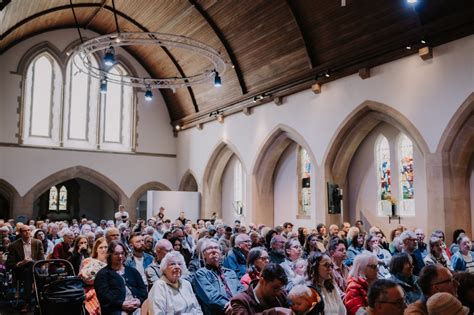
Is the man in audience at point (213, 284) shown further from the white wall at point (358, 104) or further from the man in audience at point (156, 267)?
the white wall at point (358, 104)

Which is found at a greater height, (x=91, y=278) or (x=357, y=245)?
(x=357, y=245)

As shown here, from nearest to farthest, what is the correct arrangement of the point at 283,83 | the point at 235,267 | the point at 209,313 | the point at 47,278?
the point at 209,313 → the point at 47,278 → the point at 235,267 → the point at 283,83

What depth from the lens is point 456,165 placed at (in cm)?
926

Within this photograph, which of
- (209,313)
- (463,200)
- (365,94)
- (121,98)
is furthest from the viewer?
(121,98)

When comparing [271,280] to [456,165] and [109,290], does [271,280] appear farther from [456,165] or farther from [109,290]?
[456,165]

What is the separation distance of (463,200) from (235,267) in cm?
607

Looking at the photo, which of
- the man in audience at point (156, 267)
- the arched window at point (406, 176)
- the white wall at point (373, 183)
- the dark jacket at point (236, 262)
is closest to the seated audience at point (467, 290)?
the dark jacket at point (236, 262)

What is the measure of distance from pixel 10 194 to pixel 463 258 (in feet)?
49.8

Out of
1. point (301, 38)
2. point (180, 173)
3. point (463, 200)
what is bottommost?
point (463, 200)

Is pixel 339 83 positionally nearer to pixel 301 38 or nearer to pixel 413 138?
pixel 301 38

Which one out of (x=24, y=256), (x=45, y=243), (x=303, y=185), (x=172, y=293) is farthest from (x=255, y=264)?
(x=303, y=185)

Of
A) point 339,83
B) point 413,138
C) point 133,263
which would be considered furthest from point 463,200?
point 133,263

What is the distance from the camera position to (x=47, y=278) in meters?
4.72

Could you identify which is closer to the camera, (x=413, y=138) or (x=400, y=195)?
(x=413, y=138)
